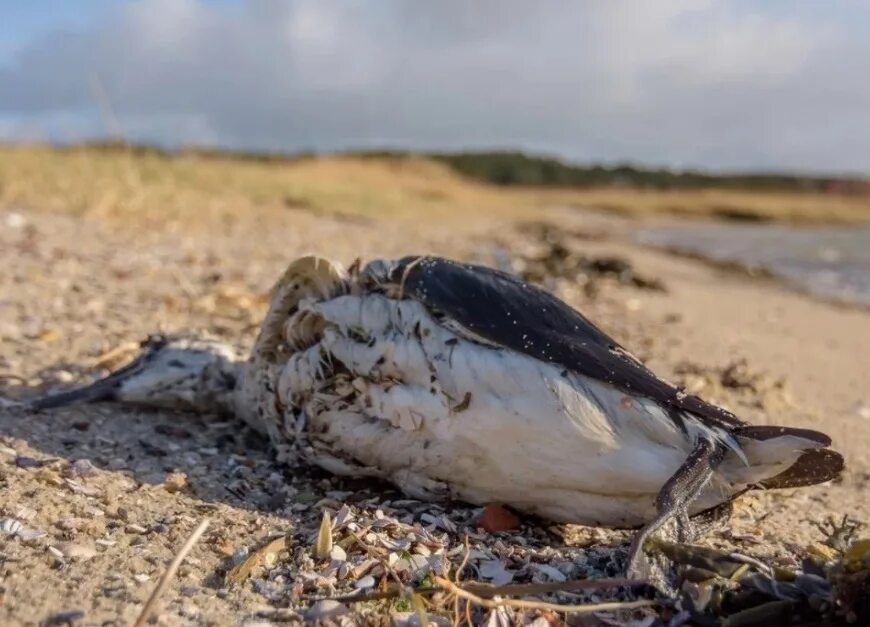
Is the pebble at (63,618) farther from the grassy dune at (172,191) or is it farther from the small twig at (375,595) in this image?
the grassy dune at (172,191)

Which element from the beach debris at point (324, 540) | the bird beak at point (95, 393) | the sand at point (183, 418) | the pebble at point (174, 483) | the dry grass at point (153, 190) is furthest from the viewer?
the dry grass at point (153, 190)

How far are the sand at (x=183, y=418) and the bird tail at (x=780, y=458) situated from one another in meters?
0.23

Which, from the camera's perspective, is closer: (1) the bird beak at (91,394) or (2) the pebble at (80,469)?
(2) the pebble at (80,469)

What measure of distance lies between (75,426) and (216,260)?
3.57m

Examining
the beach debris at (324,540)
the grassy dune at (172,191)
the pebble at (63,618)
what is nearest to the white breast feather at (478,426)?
the beach debris at (324,540)

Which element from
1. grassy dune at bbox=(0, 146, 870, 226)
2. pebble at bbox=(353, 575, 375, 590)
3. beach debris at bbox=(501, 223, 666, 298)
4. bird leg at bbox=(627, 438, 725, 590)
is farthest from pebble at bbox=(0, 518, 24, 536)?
grassy dune at bbox=(0, 146, 870, 226)

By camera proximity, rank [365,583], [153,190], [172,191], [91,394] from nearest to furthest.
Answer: [365,583] → [91,394] → [153,190] → [172,191]

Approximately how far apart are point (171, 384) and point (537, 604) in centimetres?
165

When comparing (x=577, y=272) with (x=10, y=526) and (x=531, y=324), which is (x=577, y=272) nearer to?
(x=531, y=324)

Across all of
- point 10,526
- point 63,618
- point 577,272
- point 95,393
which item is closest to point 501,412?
point 63,618

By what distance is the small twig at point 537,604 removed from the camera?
5.26 feet

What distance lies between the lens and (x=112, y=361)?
3303mm

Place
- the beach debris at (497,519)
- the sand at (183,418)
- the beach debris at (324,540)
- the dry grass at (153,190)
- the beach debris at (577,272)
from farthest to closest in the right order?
1. the dry grass at (153,190)
2. the beach debris at (577,272)
3. the beach debris at (497,519)
4. the beach debris at (324,540)
5. the sand at (183,418)

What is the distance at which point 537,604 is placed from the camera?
162 centimetres
